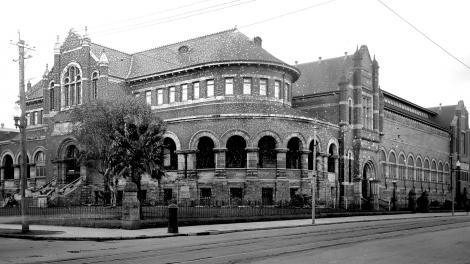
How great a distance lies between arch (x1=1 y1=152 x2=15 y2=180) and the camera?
59125 millimetres

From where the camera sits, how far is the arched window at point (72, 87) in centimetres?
5312

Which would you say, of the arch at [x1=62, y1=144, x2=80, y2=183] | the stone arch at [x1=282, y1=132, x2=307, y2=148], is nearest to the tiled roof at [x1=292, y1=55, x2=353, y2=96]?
the stone arch at [x1=282, y1=132, x2=307, y2=148]

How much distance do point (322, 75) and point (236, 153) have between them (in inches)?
675

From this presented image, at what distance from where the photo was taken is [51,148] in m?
52.8

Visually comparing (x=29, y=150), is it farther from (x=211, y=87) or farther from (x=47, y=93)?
(x=211, y=87)

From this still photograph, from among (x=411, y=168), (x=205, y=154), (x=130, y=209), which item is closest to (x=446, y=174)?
(x=411, y=168)

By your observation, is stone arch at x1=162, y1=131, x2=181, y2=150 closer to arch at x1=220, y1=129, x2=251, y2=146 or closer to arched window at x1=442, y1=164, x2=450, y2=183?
arch at x1=220, y1=129, x2=251, y2=146

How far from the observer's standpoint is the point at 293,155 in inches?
1804

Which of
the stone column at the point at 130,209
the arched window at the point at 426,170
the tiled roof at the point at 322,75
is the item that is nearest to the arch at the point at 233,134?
Result: the tiled roof at the point at 322,75

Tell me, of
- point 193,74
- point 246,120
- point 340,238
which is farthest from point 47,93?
point 340,238

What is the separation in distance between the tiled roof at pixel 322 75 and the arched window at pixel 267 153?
40.0 ft

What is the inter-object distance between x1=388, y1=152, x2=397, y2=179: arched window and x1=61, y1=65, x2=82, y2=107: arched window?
3503 cm

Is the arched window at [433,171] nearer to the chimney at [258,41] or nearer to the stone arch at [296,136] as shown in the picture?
the chimney at [258,41]

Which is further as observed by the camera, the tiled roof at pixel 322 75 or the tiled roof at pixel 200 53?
the tiled roof at pixel 322 75
